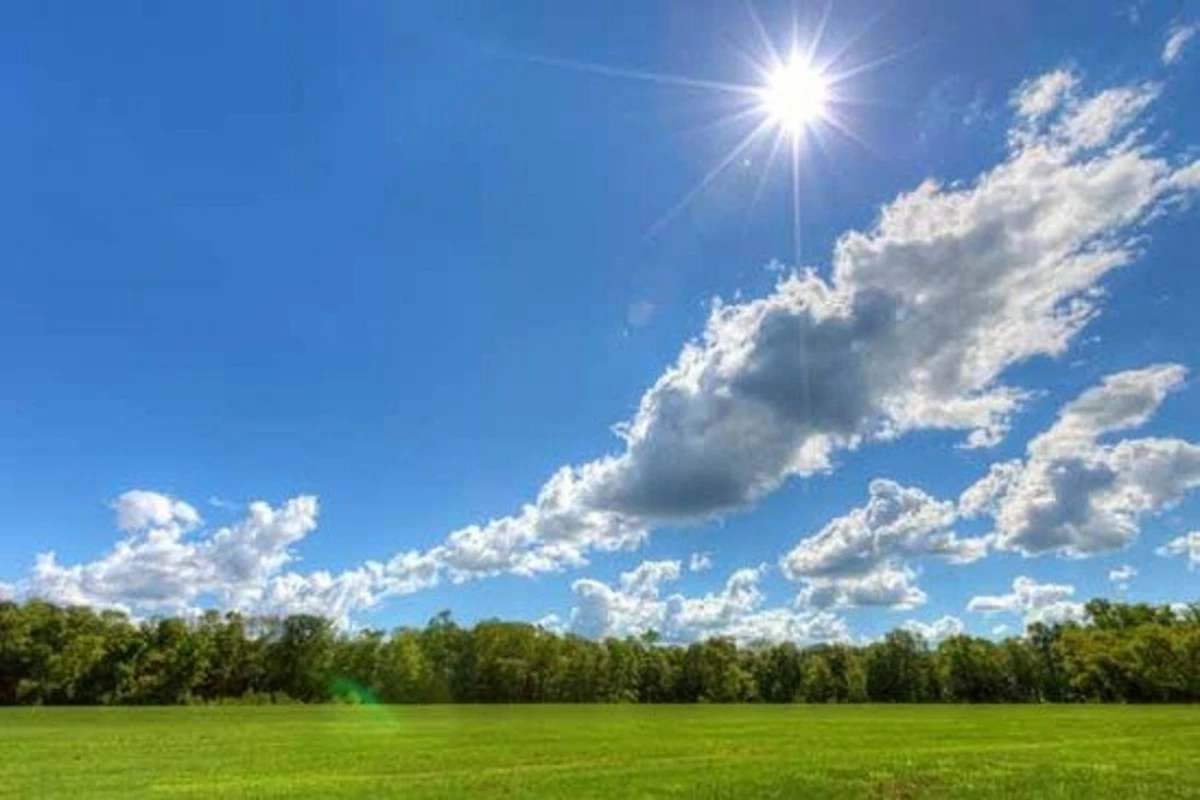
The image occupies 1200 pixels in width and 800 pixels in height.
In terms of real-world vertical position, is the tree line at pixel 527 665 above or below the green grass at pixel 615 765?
above

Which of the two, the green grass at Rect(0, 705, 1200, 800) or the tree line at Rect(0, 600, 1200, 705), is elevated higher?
the tree line at Rect(0, 600, 1200, 705)

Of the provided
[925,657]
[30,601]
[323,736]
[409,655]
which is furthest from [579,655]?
[323,736]

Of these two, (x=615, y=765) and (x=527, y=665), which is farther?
(x=527, y=665)

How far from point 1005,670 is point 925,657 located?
575 inches

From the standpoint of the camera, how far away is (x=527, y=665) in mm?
179000

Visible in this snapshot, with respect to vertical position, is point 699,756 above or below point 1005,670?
below

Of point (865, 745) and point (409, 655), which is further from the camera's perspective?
point (409, 655)

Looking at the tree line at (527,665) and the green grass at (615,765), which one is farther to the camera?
the tree line at (527,665)

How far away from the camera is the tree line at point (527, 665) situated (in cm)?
13575

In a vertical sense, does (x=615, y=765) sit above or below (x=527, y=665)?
below

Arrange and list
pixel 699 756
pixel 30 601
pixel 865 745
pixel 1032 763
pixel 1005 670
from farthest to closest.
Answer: pixel 1005 670
pixel 30 601
pixel 865 745
pixel 699 756
pixel 1032 763

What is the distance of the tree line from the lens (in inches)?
5344

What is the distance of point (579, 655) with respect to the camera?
614ft

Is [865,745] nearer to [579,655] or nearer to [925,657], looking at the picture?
[579,655]
